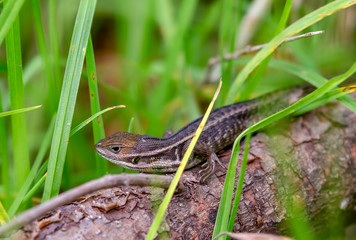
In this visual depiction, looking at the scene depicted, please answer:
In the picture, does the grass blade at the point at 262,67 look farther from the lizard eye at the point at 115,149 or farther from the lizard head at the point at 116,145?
the lizard eye at the point at 115,149

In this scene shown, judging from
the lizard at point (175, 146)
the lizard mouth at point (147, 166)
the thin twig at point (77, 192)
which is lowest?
the lizard mouth at point (147, 166)

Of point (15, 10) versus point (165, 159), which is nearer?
point (15, 10)

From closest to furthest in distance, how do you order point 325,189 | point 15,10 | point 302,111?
point 15,10, point 325,189, point 302,111

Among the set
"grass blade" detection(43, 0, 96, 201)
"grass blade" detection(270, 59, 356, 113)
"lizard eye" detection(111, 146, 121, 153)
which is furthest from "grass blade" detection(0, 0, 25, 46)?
"grass blade" detection(270, 59, 356, 113)

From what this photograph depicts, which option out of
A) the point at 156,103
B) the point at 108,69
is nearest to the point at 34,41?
the point at 108,69

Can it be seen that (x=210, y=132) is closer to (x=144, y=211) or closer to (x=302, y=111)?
(x=302, y=111)

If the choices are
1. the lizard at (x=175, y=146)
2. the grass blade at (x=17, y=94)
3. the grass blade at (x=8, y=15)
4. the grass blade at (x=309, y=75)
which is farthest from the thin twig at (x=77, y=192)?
the grass blade at (x=309, y=75)
